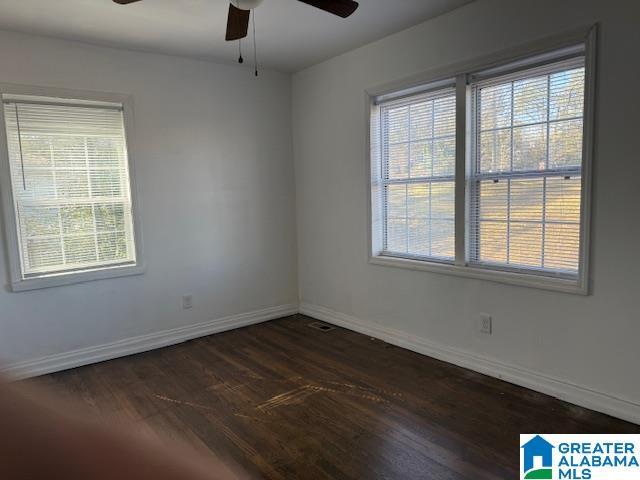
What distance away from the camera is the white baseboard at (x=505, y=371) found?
2.54 metres

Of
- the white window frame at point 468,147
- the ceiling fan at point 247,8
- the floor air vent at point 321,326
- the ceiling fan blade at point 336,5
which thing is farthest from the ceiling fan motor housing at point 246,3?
the floor air vent at point 321,326

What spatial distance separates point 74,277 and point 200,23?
222cm

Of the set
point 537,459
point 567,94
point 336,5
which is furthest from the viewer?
point 567,94

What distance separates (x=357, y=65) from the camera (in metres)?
3.93

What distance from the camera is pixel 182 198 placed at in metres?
4.02

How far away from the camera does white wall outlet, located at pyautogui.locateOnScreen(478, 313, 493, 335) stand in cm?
314

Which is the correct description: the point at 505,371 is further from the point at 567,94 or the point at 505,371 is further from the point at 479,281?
the point at 567,94

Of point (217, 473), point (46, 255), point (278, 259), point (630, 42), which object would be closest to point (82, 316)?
point (46, 255)

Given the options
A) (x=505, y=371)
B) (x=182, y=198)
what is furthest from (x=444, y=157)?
(x=182, y=198)

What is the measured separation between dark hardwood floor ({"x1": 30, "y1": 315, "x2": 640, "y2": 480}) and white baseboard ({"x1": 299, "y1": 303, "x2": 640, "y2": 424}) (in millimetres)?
69

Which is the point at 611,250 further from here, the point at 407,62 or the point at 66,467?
the point at 66,467

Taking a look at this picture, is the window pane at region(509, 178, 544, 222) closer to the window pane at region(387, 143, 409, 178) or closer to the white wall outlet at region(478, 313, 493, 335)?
the white wall outlet at region(478, 313, 493, 335)

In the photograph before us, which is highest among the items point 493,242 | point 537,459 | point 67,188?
point 67,188

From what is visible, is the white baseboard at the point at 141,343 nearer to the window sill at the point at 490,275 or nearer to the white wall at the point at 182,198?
the white wall at the point at 182,198
